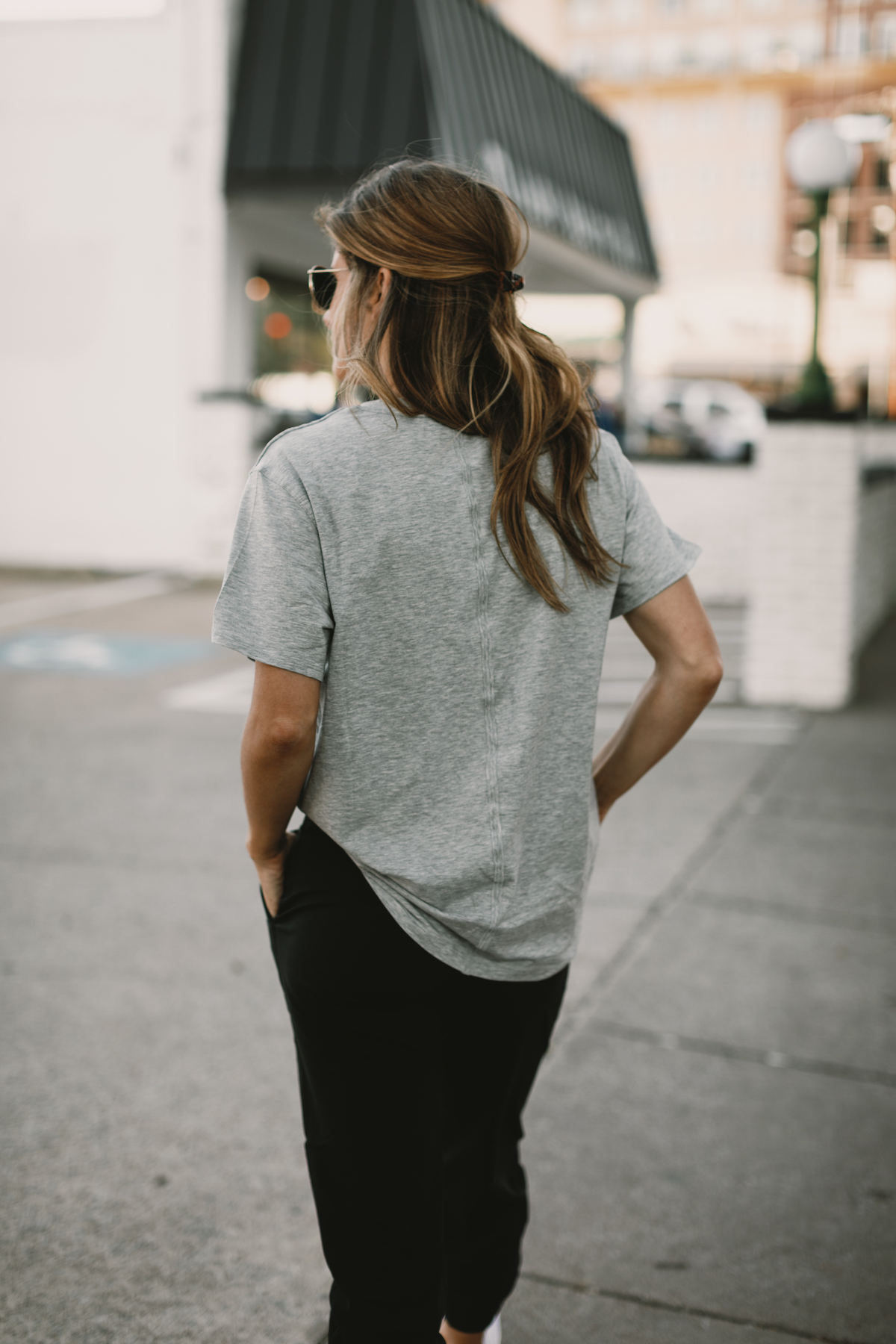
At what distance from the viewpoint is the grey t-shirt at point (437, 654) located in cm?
162

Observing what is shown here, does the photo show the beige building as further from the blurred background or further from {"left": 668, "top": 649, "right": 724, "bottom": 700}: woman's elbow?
{"left": 668, "top": 649, "right": 724, "bottom": 700}: woman's elbow

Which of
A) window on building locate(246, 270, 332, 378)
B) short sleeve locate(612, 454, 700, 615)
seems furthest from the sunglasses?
window on building locate(246, 270, 332, 378)

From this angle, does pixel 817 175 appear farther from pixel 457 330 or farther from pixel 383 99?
pixel 457 330

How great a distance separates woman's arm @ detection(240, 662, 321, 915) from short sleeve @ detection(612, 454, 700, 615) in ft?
1.56

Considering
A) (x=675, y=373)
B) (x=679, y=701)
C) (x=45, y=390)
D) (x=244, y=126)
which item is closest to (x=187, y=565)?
(x=45, y=390)

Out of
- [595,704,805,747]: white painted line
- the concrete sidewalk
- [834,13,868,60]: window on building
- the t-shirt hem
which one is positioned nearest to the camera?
the t-shirt hem

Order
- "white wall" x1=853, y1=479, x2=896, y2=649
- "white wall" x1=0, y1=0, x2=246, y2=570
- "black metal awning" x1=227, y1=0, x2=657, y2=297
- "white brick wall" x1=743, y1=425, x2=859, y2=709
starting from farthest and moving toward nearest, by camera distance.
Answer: "white wall" x1=0, y1=0, x2=246, y2=570
"black metal awning" x1=227, y1=0, x2=657, y2=297
"white wall" x1=853, y1=479, x2=896, y2=649
"white brick wall" x1=743, y1=425, x2=859, y2=709

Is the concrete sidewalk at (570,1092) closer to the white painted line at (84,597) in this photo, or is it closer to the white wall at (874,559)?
the white wall at (874,559)

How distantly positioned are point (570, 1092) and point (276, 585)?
210 cm

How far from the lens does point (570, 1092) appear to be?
10.8 feet

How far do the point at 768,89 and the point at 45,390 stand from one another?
7689 cm

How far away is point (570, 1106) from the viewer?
320 cm

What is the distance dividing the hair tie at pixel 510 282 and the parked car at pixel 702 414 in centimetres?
2295

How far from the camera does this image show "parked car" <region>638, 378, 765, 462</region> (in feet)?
83.0
